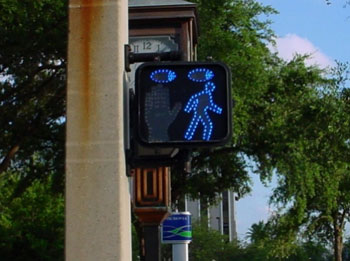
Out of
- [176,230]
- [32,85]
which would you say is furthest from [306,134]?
[176,230]

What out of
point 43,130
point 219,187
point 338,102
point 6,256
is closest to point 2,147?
point 43,130

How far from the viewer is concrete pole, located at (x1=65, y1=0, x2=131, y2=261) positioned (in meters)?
4.93

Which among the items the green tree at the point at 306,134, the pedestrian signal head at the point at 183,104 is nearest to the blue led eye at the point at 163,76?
the pedestrian signal head at the point at 183,104

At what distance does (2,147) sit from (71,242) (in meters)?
18.2

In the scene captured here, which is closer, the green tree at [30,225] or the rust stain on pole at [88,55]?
the rust stain on pole at [88,55]

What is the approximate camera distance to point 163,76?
4.84 metres

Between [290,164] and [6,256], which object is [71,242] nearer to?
[290,164]

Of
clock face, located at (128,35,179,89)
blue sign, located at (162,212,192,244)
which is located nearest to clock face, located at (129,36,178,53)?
clock face, located at (128,35,179,89)

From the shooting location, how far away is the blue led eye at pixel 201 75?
4797mm

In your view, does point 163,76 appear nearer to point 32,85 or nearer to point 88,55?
point 88,55

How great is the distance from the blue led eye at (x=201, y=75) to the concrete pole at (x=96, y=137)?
545 mm

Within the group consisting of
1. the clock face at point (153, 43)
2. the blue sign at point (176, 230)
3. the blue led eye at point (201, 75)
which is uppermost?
the clock face at point (153, 43)

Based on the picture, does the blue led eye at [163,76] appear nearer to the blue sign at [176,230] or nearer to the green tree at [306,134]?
the blue sign at [176,230]

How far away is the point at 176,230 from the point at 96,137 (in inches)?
303
